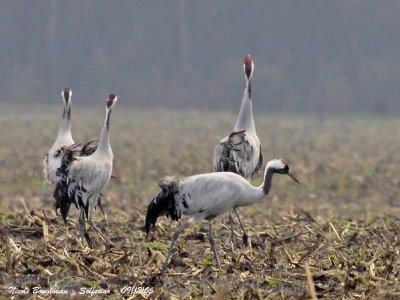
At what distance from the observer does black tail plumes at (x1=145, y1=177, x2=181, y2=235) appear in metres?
8.95

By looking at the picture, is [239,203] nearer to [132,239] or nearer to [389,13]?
[132,239]

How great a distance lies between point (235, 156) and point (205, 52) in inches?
2009

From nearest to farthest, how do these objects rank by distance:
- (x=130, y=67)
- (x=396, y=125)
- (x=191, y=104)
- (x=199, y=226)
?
(x=199, y=226) < (x=396, y=125) < (x=191, y=104) < (x=130, y=67)

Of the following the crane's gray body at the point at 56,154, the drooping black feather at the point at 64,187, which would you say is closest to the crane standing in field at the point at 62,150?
the crane's gray body at the point at 56,154

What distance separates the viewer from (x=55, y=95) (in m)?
55.7

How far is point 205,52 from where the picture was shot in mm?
61469

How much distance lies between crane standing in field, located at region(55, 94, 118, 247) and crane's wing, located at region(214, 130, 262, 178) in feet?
4.12

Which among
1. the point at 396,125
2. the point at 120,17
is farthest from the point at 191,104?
the point at 396,125

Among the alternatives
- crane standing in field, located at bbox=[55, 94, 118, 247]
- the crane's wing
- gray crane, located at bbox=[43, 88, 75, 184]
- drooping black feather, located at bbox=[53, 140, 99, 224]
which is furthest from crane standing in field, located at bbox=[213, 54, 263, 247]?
gray crane, located at bbox=[43, 88, 75, 184]

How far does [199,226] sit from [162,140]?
21.3 metres

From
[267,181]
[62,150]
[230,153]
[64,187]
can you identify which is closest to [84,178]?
[64,187]

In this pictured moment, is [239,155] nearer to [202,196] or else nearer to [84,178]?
[84,178]

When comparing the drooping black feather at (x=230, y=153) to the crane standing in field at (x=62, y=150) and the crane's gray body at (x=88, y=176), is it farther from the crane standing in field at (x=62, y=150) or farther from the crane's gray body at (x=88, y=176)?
the crane standing in field at (x=62, y=150)

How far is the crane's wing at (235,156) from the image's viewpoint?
1079cm
